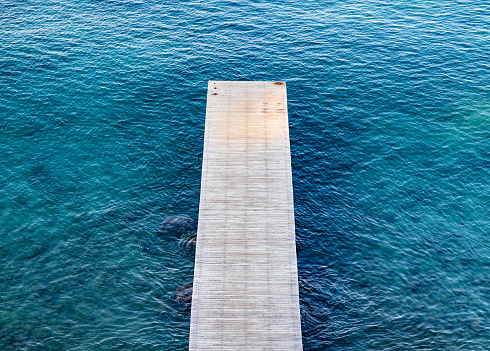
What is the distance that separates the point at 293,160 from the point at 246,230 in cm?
2501

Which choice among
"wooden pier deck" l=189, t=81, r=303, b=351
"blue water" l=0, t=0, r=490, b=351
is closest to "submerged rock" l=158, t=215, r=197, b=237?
"blue water" l=0, t=0, r=490, b=351

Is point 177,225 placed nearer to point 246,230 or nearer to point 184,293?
point 184,293

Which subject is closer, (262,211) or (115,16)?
(262,211)

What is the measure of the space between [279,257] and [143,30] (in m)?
64.8

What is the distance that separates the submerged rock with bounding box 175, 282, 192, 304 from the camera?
61656mm

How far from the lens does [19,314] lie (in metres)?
59.8

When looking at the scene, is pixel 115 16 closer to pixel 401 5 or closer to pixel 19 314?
pixel 401 5

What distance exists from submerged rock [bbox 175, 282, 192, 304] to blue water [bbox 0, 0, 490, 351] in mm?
904

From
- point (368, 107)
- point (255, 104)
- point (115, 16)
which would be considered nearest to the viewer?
point (255, 104)

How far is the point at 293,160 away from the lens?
265 ft

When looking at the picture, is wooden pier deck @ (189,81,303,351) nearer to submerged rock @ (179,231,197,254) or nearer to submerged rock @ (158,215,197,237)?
submerged rock @ (179,231,197,254)

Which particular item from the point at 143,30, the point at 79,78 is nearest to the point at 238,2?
the point at 143,30

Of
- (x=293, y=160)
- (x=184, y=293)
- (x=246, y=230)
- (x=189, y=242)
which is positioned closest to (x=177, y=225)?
(x=189, y=242)

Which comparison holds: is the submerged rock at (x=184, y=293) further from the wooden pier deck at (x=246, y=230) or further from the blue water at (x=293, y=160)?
the wooden pier deck at (x=246, y=230)
